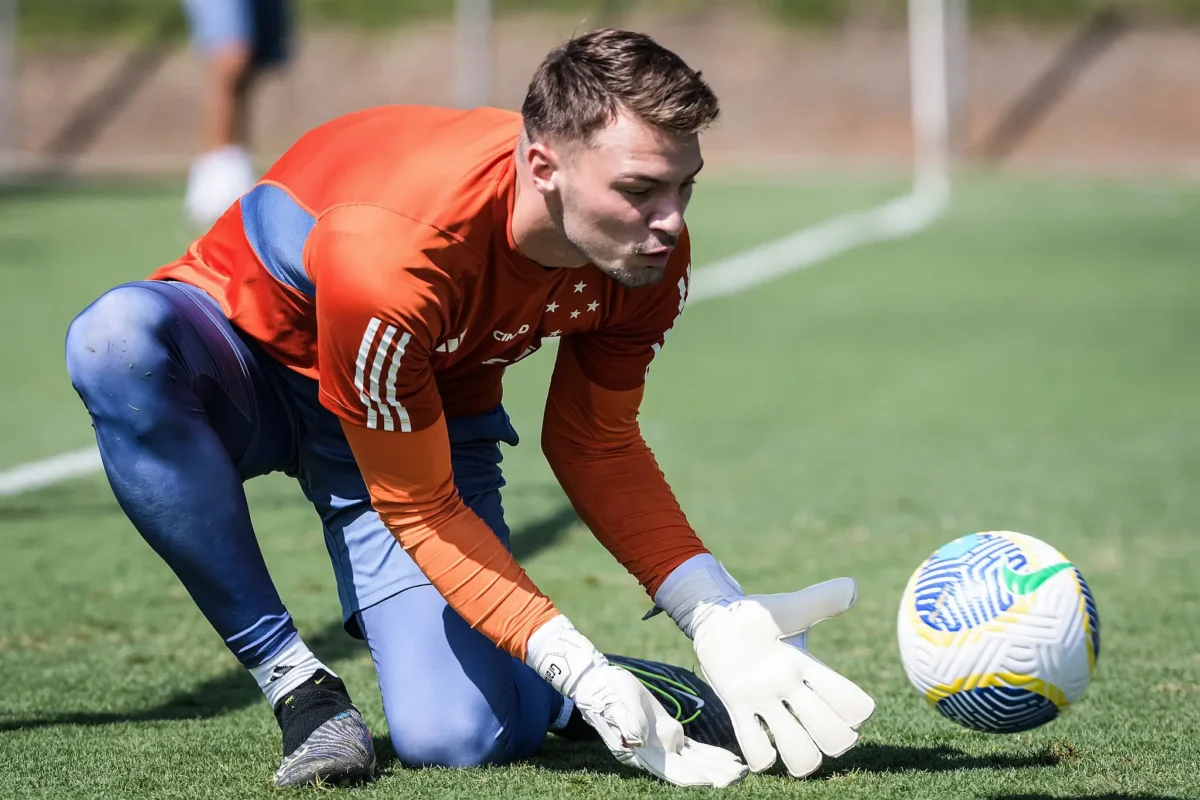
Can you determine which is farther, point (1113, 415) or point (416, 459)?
point (1113, 415)

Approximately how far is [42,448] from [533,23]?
20.7 m

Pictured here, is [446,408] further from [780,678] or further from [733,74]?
[733,74]

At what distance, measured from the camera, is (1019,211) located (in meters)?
15.5

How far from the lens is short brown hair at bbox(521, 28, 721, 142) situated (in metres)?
2.81

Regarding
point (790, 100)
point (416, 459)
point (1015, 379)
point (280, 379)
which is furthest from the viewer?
point (790, 100)

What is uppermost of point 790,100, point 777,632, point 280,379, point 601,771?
point 280,379

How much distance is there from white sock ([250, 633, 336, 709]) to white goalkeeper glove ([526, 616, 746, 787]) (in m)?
0.53

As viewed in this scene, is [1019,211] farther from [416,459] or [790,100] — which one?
[416,459]

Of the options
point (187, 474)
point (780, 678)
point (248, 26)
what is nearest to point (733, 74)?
point (248, 26)

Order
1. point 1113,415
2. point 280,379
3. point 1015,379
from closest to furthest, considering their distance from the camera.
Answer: point 280,379 < point 1113,415 < point 1015,379

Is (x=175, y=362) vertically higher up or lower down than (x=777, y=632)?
higher up

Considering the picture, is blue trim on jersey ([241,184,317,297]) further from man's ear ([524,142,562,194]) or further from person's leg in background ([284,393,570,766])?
man's ear ([524,142,562,194])

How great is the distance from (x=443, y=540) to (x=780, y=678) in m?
0.72

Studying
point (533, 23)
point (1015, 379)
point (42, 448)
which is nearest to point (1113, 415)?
point (1015, 379)
